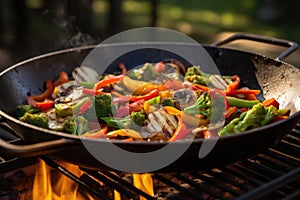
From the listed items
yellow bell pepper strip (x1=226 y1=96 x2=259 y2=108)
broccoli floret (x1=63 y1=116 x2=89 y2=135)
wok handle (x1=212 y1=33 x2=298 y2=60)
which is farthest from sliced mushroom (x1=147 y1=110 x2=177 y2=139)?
wok handle (x1=212 y1=33 x2=298 y2=60)

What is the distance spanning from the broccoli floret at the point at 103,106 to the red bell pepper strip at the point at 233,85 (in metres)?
0.85

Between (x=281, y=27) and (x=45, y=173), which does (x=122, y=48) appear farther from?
(x=281, y=27)

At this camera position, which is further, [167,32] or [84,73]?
[167,32]

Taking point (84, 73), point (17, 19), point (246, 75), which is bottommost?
point (246, 75)

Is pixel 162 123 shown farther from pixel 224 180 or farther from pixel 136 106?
pixel 224 180

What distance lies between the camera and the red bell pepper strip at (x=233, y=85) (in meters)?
Answer: 3.07

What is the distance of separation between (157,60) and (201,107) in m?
1.17

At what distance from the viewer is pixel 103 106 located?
267 centimetres

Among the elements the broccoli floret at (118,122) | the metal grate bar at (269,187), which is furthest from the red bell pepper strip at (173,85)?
the metal grate bar at (269,187)

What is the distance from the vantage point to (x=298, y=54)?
7461mm

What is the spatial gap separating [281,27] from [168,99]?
7.35 meters

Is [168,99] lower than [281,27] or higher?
lower

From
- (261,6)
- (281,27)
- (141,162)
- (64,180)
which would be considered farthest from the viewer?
(261,6)

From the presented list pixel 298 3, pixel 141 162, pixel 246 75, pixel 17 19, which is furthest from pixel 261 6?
pixel 141 162
